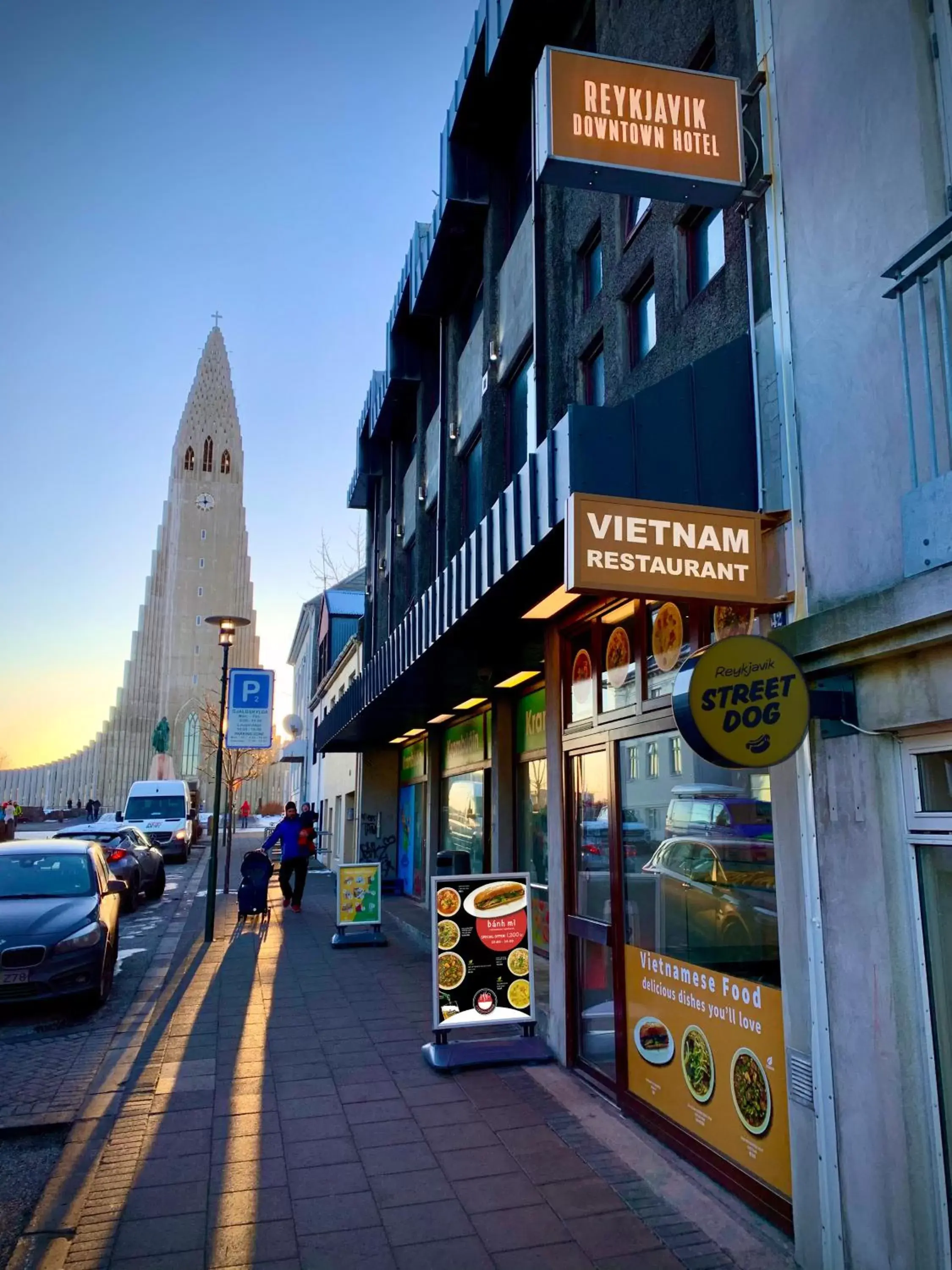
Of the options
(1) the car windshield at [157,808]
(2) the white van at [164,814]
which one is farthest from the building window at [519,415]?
(1) the car windshield at [157,808]

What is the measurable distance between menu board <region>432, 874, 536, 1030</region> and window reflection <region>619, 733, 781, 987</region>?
1.44 m

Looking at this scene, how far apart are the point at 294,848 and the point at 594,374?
462 inches

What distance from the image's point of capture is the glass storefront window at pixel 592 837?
6926 millimetres

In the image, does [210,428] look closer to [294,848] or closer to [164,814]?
[164,814]

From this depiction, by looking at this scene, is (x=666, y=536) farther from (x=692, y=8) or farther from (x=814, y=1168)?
(x=692, y=8)

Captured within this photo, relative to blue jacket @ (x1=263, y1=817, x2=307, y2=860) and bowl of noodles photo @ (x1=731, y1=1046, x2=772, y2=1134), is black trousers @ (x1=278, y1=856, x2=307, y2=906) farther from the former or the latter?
bowl of noodles photo @ (x1=731, y1=1046, x2=772, y2=1134)

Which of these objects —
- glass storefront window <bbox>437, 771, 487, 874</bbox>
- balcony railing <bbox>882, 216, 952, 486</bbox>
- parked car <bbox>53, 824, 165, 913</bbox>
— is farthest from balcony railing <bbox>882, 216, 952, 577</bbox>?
parked car <bbox>53, 824, 165, 913</bbox>

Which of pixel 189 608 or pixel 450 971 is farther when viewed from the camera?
pixel 189 608

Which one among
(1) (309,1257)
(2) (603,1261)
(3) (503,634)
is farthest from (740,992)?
(3) (503,634)

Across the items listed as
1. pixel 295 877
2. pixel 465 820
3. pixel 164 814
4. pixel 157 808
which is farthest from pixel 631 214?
pixel 157 808

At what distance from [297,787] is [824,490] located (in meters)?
51.8

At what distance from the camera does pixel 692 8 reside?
20.6 ft

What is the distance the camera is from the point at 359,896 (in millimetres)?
13172

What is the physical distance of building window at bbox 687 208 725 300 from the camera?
6.07m
